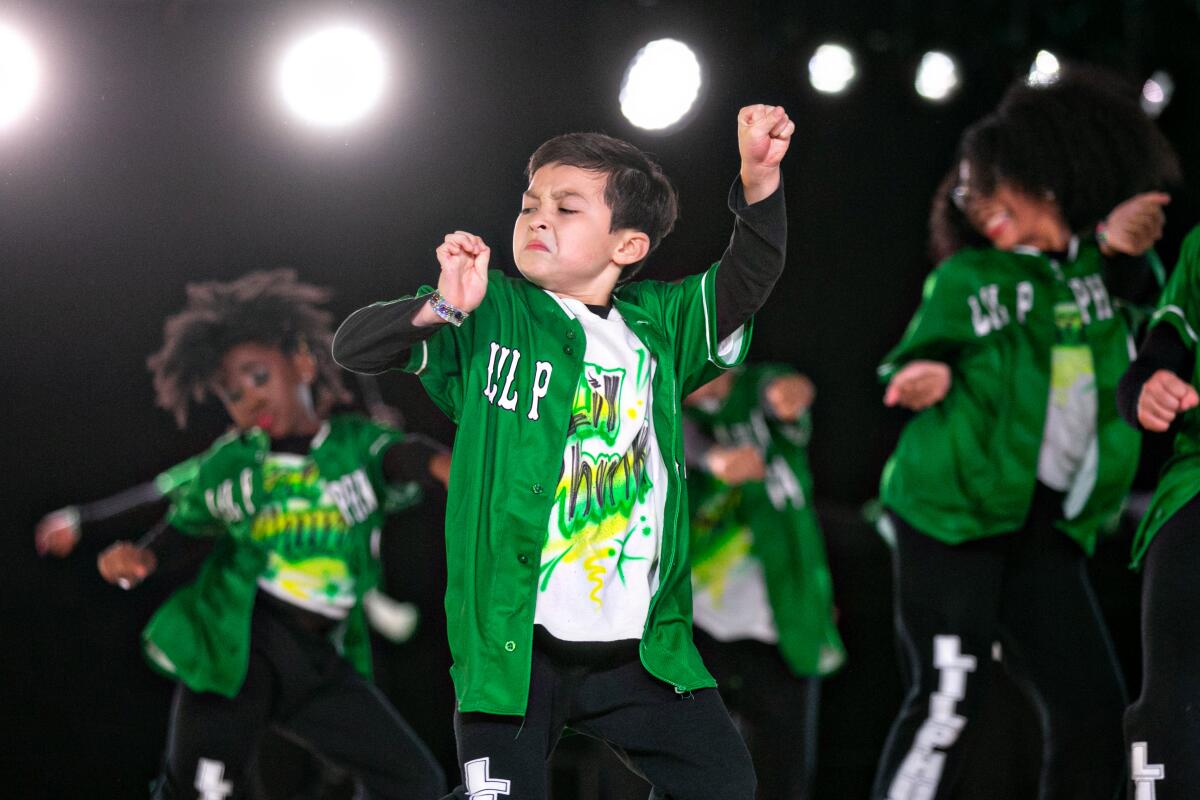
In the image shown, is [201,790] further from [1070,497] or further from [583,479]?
[1070,497]

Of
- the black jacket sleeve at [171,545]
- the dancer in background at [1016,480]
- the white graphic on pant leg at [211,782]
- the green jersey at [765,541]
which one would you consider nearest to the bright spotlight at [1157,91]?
the dancer in background at [1016,480]

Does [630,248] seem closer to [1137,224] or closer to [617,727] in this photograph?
[617,727]

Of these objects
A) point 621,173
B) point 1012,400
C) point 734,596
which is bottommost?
point 734,596

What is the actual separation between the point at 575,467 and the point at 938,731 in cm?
118

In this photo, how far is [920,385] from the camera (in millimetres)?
3119

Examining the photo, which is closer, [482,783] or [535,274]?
[482,783]

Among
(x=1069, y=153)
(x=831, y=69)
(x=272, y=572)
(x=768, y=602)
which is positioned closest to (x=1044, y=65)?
(x=831, y=69)

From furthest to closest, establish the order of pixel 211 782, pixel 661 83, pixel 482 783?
1. pixel 661 83
2. pixel 211 782
3. pixel 482 783

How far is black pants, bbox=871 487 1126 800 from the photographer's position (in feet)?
9.56

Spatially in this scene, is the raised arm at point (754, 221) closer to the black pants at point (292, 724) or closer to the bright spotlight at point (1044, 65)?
the black pants at point (292, 724)

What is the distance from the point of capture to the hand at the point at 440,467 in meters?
3.14

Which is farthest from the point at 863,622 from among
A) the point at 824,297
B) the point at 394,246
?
the point at 394,246

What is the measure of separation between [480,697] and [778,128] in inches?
39.6

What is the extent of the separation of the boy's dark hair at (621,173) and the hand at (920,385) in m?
0.88
